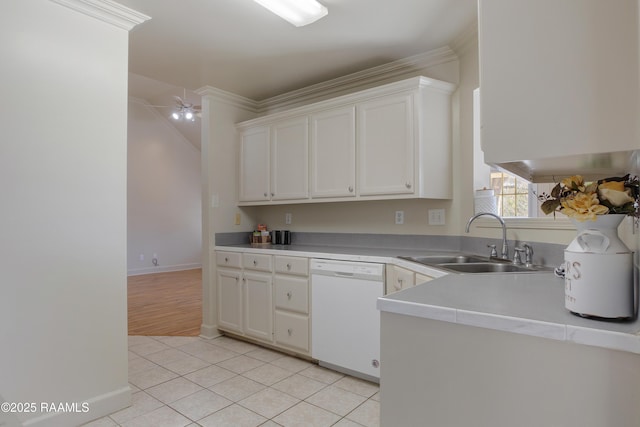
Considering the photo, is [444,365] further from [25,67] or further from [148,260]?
[148,260]

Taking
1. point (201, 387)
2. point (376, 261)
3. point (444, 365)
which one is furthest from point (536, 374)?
point (201, 387)

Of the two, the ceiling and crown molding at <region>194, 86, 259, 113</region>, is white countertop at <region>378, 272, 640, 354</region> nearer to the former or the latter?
the ceiling

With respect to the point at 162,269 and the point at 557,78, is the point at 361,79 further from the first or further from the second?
the point at 162,269

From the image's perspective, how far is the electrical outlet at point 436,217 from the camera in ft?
9.00

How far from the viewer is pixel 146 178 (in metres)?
6.64

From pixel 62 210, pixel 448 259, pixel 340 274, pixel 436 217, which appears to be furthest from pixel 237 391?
pixel 436 217

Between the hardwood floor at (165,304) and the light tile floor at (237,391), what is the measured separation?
58cm

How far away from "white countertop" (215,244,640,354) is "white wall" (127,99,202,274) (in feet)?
21.0

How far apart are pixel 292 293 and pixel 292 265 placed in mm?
225

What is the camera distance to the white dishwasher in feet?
7.91

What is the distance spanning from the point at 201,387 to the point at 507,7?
→ 2.59m

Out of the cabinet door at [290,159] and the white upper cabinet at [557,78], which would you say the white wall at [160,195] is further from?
the white upper cabinet at [557,78]

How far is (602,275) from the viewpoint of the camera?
0.83m

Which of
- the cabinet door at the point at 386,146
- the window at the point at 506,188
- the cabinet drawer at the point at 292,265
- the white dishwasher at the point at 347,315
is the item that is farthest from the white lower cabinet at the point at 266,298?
the window at the point at 506,188
